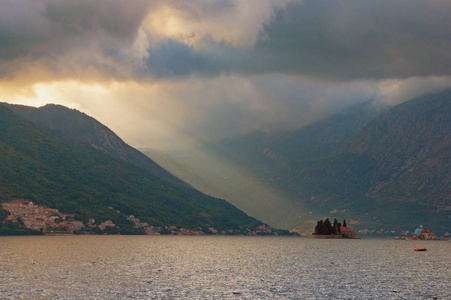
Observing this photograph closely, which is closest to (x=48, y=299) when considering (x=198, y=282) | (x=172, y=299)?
(x=172, y=299)

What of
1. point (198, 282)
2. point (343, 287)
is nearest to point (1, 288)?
point (198, 282)

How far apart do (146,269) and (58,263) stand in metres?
28.3

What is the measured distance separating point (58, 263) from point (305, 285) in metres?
74.2

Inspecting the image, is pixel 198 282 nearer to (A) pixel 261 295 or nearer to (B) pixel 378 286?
(A) pixel 261 295

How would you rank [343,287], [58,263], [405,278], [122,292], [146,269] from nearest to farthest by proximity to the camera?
[122,292], [343,287], [405,278], [146,269], [58,263]

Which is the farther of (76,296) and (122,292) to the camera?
(122,292)

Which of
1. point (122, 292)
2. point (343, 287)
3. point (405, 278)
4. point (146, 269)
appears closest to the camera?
point (122, 292)

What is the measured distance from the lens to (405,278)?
392 ft

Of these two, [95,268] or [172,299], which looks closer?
[172,299]

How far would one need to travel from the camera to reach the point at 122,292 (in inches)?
3408

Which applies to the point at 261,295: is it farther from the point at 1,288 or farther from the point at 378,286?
the point at 1,288

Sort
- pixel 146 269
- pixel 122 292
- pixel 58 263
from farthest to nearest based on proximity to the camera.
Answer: pixel 58 263 < pixel 146 269 < pixel 122 292

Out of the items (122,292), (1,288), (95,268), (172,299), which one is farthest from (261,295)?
(95,268)

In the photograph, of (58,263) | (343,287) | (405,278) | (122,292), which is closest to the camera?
(122,292)
